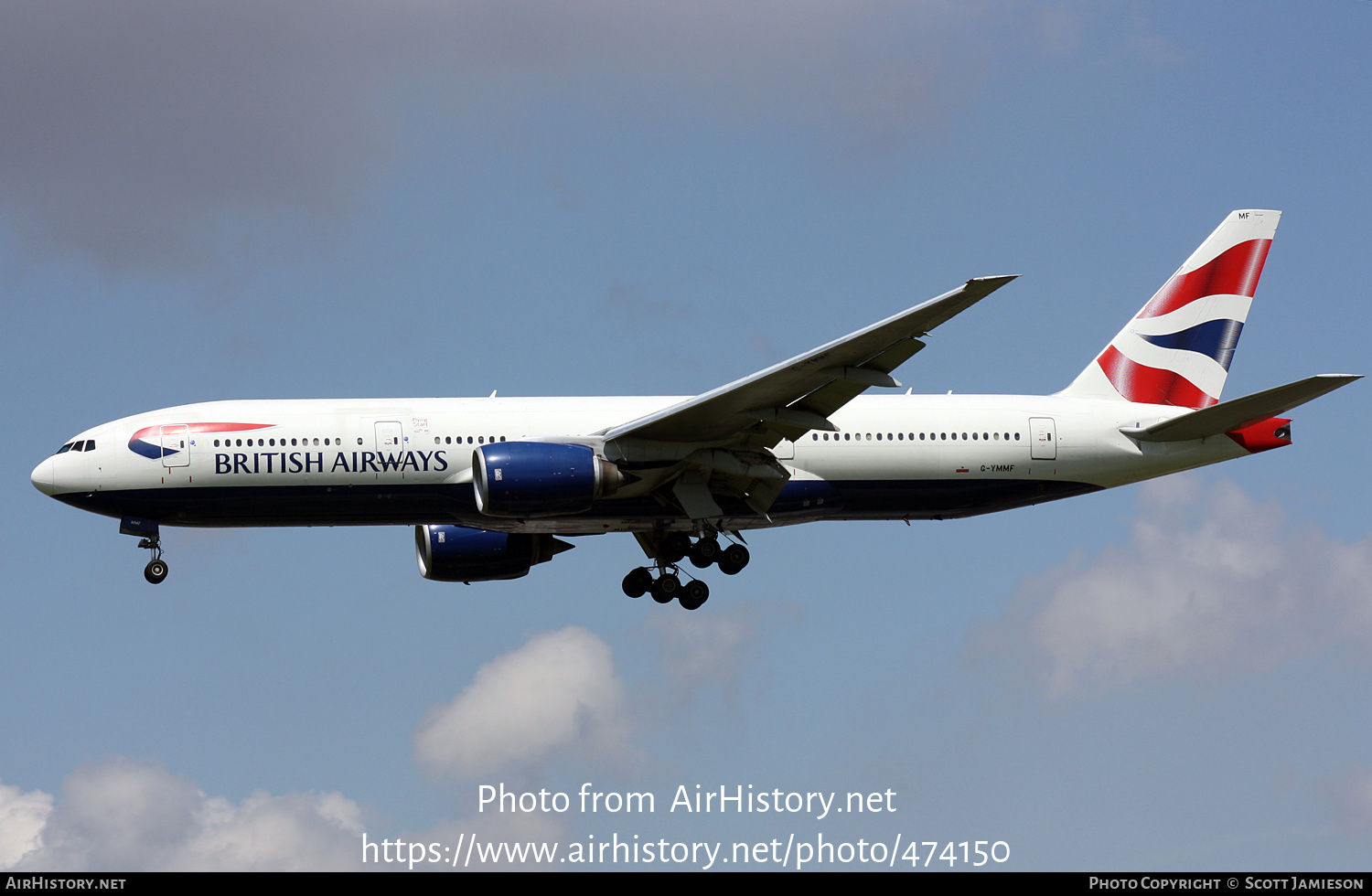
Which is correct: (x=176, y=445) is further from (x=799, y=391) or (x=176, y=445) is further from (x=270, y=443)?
(x=799, y=391)

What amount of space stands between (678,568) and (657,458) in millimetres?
4558

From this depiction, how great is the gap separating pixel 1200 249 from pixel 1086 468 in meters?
7.67

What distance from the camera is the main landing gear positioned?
1415 inches

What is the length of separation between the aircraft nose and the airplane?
0.05 m

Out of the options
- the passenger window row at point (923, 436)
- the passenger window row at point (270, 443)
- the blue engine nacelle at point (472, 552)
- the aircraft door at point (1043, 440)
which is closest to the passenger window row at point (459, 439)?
the passenger window row at point (270, 443)

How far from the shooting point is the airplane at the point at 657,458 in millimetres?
31656

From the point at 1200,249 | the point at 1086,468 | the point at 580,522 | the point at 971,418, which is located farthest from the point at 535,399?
the point at 1200,249

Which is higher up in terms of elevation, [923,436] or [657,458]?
[923,436]

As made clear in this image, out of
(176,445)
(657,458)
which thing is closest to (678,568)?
(657,458)

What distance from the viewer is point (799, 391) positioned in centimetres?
3105

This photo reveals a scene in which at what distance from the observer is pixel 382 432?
33.2 meters

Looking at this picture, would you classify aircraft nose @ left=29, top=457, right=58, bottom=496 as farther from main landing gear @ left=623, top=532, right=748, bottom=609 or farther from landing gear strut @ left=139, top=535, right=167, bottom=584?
main landing gear @ left=623, top=532, right=748, bottom=609
